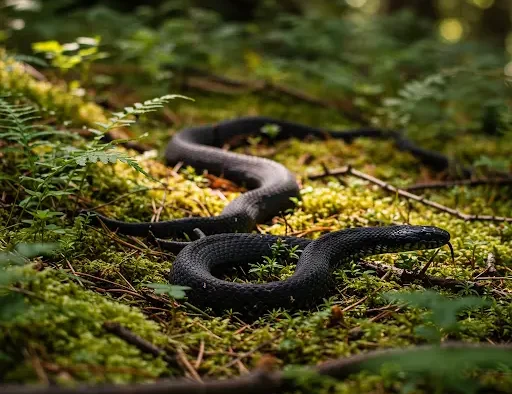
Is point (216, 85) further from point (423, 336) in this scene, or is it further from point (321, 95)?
point (423, 336)

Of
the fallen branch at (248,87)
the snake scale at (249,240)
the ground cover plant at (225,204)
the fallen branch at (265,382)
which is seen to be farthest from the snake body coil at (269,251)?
the fallen branch at (248,87)

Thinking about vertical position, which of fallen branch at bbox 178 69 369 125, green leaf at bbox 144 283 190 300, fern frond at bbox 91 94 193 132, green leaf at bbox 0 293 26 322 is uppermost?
fern frond at bbox 91 94 193 132

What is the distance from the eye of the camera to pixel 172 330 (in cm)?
353

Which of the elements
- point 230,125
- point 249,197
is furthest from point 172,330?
point 230,125

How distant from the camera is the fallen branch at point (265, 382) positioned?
223 cm

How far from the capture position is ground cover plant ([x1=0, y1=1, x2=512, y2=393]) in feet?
9.64

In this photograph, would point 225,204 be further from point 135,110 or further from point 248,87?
point 248,87

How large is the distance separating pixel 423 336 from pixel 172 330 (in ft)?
5.25

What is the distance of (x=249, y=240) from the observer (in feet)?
16.2

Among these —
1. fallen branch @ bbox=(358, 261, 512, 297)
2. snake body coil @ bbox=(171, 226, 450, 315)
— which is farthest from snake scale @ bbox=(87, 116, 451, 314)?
fallen branch @ bbox=(358, 261, 512, 297)

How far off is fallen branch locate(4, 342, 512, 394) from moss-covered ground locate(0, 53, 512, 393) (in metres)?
0.10

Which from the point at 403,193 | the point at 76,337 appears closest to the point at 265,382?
the point at 76,337

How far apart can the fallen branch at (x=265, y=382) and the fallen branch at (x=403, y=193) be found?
3134 mm

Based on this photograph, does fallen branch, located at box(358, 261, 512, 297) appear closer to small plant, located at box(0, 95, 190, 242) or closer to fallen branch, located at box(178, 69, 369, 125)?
small plant, located at box(0, 95, 190, 242)
